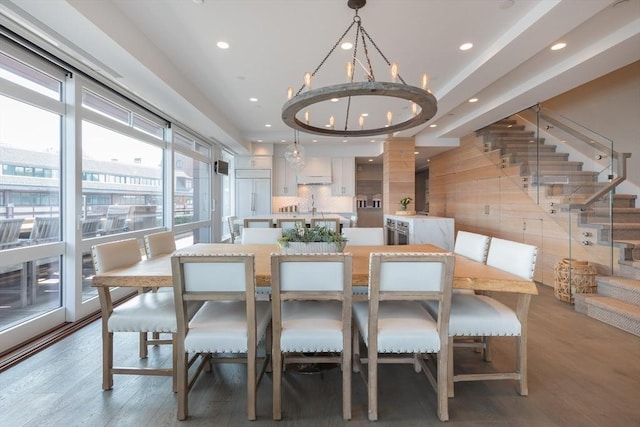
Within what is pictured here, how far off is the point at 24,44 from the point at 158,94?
1237 mm

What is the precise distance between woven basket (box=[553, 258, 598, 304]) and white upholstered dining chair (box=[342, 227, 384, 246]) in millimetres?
2420

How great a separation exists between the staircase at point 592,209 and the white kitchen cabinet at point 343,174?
3.45m

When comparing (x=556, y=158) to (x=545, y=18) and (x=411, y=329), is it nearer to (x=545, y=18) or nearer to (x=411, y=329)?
(x=545, y=18)

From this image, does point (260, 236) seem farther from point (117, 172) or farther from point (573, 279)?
point (573, 279)

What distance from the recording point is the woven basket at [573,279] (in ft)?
11.6

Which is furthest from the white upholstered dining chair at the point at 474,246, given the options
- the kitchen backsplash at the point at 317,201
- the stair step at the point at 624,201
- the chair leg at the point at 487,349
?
the kitchen backsplash at the point at 317,201

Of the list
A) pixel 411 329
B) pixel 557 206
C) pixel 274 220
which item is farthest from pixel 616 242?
pixel 274 220

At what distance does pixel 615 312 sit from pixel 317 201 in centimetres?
613

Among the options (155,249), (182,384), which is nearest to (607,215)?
(182,384)

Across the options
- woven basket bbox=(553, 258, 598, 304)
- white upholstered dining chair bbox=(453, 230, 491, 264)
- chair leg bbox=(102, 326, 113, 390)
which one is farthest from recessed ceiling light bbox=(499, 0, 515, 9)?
chair leg bbox=(102, 326, 113, 390)

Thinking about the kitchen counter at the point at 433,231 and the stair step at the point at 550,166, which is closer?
the stair step at the point at 550,166

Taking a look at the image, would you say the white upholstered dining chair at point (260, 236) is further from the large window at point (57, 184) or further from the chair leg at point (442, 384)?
the chair leg at point (442, 384)

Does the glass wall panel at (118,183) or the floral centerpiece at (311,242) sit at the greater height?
the glass wall panel at (118,183)

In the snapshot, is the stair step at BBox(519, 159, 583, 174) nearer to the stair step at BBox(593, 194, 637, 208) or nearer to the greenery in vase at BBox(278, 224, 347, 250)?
the stair step at BBox(593, 194, 637, 208)
